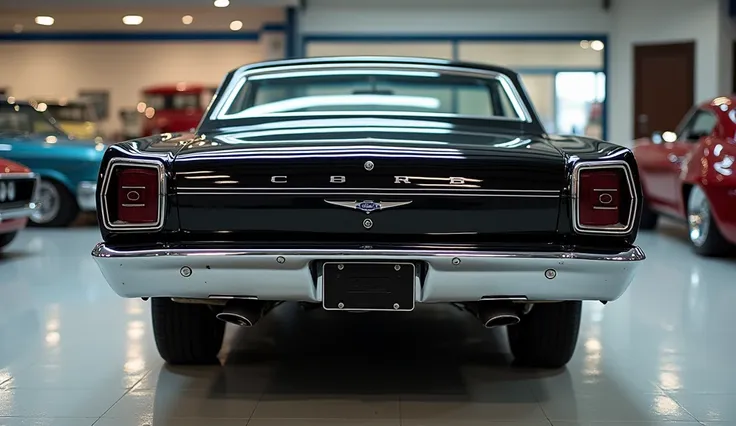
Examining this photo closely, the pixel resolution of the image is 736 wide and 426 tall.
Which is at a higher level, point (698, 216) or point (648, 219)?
point (698, 216)

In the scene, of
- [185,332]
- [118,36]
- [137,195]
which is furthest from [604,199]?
[118,36]

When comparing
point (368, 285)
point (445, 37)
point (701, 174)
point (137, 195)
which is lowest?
point (368, 285)

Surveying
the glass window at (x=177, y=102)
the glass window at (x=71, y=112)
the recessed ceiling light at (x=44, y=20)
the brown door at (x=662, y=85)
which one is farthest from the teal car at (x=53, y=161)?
the brown door at (x=662, y=85)

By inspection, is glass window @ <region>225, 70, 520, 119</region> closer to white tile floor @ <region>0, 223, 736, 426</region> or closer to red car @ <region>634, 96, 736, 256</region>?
white tile floor @ <region>0, 223, 736, 426</region>

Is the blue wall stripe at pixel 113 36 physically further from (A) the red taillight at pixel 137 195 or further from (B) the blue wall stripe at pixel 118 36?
(A) the red taillight at pixel 137 195

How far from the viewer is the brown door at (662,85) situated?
1434 centimetres

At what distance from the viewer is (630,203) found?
3037mm

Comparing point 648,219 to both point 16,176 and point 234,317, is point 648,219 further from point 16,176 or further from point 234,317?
point 234,317

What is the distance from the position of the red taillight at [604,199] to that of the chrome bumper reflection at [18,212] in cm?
523

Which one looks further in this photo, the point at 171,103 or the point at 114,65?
the point at 114,65

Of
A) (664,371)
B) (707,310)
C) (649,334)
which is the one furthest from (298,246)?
(707,310)

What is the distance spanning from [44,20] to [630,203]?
16617 millimetres

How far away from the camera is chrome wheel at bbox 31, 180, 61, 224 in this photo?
939 centimetres

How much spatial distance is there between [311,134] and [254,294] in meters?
0.78
